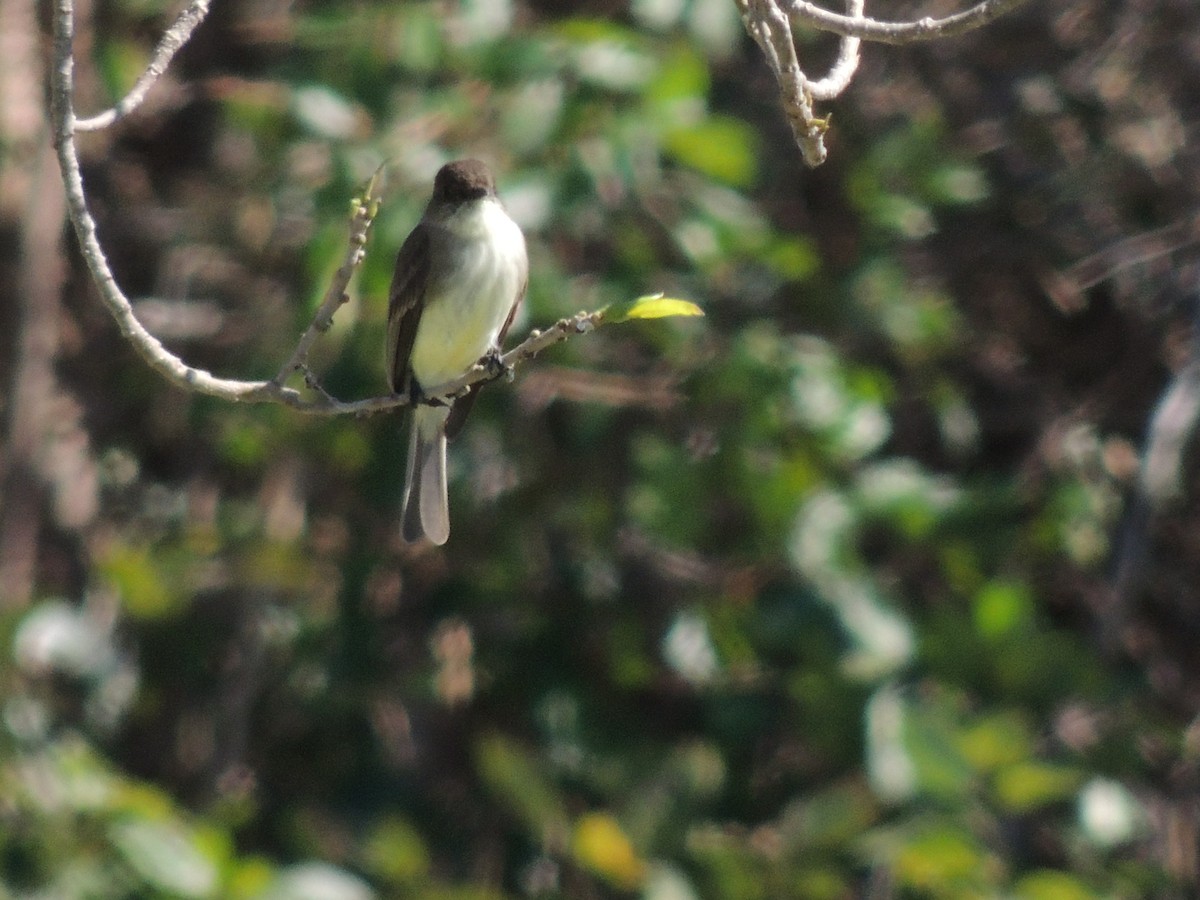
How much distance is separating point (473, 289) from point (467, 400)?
0.33m

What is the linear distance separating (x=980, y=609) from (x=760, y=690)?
0.71m

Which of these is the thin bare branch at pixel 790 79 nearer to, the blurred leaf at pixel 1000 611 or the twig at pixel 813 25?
the twig at pixel 813 25

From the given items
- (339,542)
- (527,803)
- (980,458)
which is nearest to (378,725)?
(339,542)

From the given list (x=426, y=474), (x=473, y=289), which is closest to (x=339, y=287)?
(x=473, y=289)

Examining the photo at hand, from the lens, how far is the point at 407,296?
155 inches

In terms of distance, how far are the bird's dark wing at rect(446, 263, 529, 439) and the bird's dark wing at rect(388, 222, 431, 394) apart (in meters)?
0.14

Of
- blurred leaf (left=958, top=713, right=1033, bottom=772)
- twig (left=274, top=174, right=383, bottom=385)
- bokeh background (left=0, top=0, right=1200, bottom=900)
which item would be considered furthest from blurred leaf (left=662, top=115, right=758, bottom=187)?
twig (left=274, top=174, right=383, bottom=385)

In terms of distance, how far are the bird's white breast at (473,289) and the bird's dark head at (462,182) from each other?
2 centimetres

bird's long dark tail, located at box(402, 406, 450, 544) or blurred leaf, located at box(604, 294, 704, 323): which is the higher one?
blurred leaf, located at box(604, 294, 704, 323)

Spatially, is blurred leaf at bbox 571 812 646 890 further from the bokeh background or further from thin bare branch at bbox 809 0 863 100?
thin bare branch at bbox 809 0 863 100

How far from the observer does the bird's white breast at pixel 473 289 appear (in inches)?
150

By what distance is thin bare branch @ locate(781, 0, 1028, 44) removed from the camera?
6.97ft

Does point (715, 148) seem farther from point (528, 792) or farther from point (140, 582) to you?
point (140, 582)

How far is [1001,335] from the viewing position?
575cm
